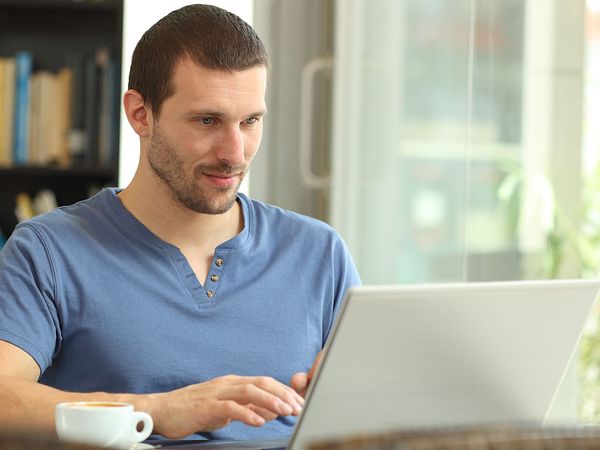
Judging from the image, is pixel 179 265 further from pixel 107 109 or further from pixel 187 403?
pixel 107 109

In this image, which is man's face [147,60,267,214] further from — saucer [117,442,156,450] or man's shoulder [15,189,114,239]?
saucer [117,442,156,450]

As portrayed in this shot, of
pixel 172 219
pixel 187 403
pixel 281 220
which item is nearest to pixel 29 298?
pixel 172 219

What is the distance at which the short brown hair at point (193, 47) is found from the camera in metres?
1.69

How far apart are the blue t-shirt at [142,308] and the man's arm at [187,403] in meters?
0.12

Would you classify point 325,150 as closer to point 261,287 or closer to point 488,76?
point 488,76

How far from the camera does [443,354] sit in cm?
117

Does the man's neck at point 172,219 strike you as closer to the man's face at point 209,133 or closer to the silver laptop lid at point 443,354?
the man's face at point 209,133

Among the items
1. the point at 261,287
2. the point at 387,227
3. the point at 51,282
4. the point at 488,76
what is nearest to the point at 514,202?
the point at 488,76

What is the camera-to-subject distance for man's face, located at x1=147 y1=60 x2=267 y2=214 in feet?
5.49

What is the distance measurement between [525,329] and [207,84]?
27.4 inches

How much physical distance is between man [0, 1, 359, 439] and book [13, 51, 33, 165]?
153cm

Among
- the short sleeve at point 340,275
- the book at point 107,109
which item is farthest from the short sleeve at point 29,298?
the book at point 107,109

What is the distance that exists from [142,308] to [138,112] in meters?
0.36

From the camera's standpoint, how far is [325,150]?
3232mm
